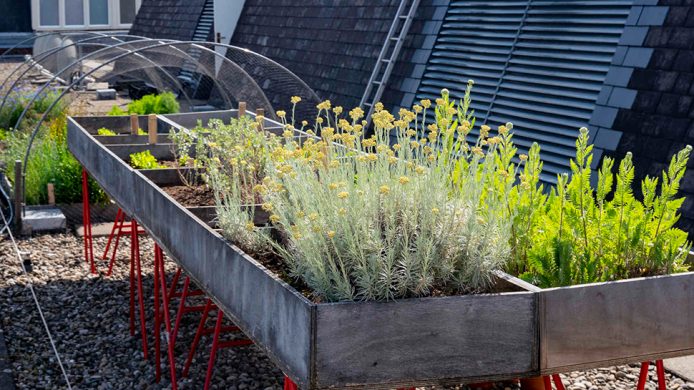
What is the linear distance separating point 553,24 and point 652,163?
2.72 m

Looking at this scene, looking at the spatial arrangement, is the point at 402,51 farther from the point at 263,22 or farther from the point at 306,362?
the point at 306,362

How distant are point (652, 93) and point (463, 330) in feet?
18.0

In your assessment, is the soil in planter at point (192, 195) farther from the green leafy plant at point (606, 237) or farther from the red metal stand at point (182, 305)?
the green leafy plant at point (606, 237)

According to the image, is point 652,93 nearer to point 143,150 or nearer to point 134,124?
point 143,150

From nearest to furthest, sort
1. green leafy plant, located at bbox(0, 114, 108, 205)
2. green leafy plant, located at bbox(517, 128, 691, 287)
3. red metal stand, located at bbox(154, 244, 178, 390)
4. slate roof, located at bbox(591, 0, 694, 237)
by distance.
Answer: green leafy plant, located at bbox(517, 128, 691, 287) < red metal stand, located at bbox(154, 244, 178, 390) < slate roof, located at bbox(591, 0, 694, 237) < green leafy plant, located at bbox(0, 114, 108, 205)

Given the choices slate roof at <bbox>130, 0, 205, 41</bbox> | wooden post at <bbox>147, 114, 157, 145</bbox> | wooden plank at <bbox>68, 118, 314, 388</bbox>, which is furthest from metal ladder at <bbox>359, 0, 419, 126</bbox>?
slate roof at <bbox>130, 0, 205, 41</bbox>

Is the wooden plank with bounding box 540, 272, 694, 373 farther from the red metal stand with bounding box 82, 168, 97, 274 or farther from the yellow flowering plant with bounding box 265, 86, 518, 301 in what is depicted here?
the red metal stand with bounding box 82, 168, 97, 274

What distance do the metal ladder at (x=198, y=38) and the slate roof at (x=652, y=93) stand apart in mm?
12729

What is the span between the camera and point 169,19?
25406mm

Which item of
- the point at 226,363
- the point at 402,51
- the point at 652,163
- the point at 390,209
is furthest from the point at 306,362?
the point at 402,51

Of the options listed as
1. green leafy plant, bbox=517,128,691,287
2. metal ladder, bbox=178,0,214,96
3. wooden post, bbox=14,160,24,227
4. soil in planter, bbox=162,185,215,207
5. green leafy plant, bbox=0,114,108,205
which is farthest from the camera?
metal ladder, bbox=178,0,214,96

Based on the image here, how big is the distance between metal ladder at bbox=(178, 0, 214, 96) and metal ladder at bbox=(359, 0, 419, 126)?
25.5ft

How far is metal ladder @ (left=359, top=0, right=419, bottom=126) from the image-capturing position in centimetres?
1318

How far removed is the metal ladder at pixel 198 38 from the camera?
2095 cm
